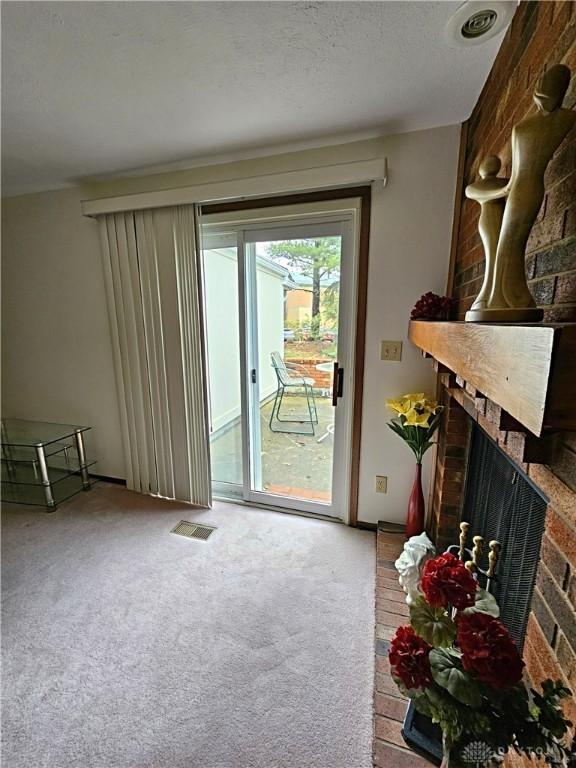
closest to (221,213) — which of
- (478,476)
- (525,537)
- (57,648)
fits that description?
(478,476)

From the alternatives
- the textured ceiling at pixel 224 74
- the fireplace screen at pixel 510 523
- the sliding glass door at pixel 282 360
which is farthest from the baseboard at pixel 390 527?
the textured ceiling at pixel 224 74

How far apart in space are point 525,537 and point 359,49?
1.74 metres

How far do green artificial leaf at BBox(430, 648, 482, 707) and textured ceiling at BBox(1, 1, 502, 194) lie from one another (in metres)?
1.83

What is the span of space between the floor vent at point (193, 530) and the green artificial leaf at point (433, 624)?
1679 millimetres

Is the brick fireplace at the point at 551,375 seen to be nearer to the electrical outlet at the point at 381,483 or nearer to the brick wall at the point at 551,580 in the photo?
the brick wall at the point at 551,580

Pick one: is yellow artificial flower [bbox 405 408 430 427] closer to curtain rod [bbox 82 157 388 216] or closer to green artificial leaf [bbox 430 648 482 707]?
green artificial leaf [bbox 430 648 482 707]

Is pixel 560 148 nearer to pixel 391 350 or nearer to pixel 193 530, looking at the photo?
pixel 391 350

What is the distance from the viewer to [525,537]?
93 centimetres

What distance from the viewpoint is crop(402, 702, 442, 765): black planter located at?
101cm

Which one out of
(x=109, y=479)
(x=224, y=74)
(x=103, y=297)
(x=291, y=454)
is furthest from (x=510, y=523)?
(x=109, y=479)

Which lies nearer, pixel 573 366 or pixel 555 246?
pixel 573 366

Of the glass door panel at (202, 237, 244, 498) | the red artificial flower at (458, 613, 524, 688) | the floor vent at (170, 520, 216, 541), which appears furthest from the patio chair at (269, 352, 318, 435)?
the red artificial flower at (458, 613, 524, 688)

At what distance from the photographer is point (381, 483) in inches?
83.8

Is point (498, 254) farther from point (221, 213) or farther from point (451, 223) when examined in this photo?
point (221, 213)
